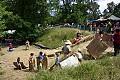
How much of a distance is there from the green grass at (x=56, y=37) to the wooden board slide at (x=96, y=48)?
43.6 feet

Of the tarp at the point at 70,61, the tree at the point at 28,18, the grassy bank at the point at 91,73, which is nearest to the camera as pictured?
the grassy bank at the point at 91,73

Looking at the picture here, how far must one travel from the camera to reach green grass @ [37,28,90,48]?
3142 centimetres

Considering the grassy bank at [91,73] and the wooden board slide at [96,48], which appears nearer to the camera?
the grassy bank at [91,73]

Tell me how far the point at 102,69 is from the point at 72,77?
147 cm

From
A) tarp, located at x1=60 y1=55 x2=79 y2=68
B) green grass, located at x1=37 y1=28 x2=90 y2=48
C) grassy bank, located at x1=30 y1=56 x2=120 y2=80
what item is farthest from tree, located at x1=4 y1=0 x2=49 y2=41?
grassy bank, located at x1=30 y1=56 x2=120 y2=80

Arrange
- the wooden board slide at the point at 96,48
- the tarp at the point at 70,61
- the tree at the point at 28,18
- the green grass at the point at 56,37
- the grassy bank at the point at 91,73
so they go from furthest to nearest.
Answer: the tree at the point at 28,18 < the green grass at the point at 56,37 < the wooden board slide at the point at 96,48 < the tarp at the point at 70,61 < the grassy bank at the point at 91,73

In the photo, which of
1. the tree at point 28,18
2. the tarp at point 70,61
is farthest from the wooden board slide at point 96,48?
the tree at point 28,18

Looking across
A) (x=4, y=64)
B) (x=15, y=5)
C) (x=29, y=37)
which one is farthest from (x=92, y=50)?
(x=15, y=5)

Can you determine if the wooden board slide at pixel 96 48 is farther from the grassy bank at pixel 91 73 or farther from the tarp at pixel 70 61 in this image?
the grassy bank at pixel 91 73

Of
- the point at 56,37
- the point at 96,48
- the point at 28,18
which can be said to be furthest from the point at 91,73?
the point at 28,18

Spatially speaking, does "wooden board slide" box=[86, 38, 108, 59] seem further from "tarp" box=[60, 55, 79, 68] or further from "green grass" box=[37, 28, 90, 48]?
"green grass" box=[37, 28, 90, 48]

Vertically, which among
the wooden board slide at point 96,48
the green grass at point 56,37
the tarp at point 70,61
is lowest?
the green grass at point 56,37

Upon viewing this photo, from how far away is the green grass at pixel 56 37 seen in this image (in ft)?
103

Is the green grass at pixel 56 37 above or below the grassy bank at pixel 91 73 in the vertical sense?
below
